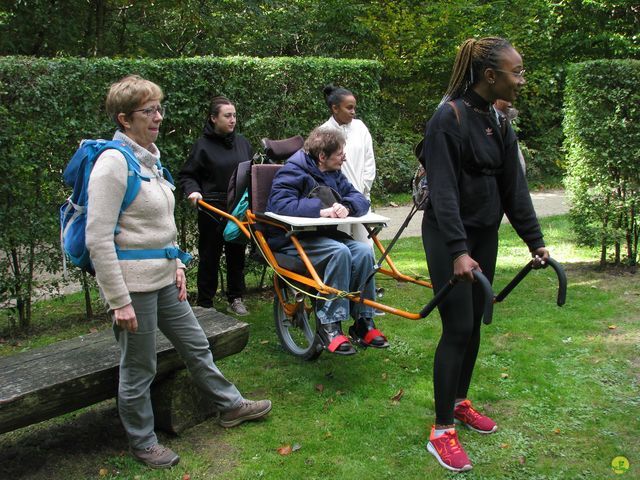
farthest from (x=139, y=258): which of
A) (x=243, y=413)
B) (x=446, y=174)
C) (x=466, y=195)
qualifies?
(x=466, y=195)

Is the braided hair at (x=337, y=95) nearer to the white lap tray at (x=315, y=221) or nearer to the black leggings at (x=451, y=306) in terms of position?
the white lap tray at (x=315, y=221)

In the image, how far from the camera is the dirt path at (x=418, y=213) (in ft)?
36.1

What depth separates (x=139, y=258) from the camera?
3326mm

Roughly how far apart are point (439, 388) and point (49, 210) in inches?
152

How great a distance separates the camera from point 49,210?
576 centimetres

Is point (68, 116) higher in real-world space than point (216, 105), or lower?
lower

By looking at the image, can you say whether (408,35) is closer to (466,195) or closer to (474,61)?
(474,61)

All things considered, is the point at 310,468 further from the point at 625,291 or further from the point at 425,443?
the point at 625,291

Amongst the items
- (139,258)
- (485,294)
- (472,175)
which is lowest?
(485,294)

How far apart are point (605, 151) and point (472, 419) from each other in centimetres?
464

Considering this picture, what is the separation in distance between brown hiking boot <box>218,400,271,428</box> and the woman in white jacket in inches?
88.3

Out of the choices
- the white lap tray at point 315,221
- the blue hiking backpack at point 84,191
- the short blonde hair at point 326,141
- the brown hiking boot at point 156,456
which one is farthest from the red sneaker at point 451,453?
the short blonde hair at point 326,141

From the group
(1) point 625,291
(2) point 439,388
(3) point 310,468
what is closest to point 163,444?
(3) point 310,468

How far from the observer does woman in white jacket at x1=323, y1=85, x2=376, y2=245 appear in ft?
19.8
